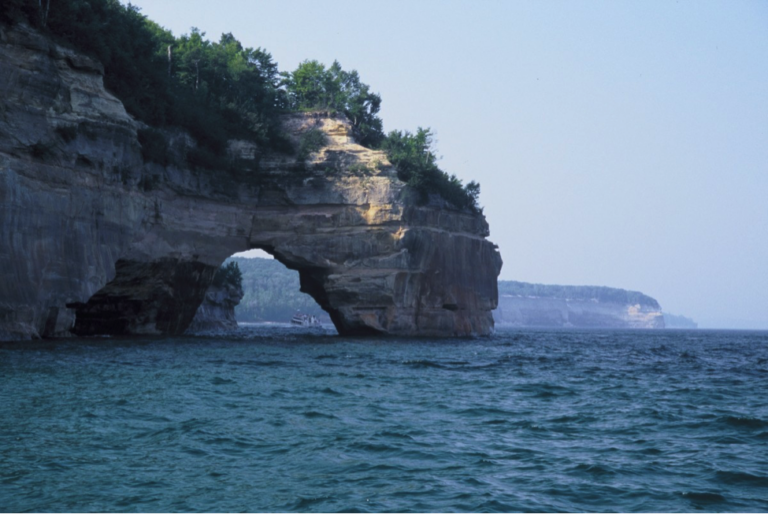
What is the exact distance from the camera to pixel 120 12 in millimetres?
43188

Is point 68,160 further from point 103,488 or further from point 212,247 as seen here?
point 103,488

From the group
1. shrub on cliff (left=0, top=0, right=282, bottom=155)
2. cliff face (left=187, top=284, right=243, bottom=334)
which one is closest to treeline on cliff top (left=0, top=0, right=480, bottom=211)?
shrub on cliff (left=0, top=0, right=282, bottom=155)

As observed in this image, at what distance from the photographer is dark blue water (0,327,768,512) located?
29.9 ft

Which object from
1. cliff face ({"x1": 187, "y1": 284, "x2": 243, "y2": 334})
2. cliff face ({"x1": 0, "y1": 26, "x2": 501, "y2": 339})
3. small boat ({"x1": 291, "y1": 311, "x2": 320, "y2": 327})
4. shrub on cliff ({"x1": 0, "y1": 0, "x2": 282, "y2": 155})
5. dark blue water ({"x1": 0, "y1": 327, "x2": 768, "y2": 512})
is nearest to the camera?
dark blue water ({"x1": 0, "y1": 327, "x2": 768, "y2": 512})

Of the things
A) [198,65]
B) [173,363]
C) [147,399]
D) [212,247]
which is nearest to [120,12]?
[198,65]

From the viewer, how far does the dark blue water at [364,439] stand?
9125 millimetres

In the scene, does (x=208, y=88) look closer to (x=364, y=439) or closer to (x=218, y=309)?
(x=218, y=309)

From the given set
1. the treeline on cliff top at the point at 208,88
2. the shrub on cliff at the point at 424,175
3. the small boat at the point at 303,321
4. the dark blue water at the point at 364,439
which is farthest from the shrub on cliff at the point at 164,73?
the small boat at the point at 303,321

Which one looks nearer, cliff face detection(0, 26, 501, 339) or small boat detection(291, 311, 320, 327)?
cliff face detection(0, 26, 501, 339)

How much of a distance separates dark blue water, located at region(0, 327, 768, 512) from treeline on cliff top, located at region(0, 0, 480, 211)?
18252mm

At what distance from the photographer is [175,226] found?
39.5 meters

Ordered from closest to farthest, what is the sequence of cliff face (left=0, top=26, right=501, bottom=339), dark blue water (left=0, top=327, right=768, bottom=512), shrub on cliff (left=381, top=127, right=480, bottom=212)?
1. dark blue water (left=0, top=327, right=768, bottom=512)
2. cliff face (left=0, top=26, right=501, bottom=339)
3. shrub on cliff (left=381, top=127, right=480, bottom=212)

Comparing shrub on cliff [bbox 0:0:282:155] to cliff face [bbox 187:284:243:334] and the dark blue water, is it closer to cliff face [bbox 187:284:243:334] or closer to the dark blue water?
cliff face [bbox 187:284:243:334]

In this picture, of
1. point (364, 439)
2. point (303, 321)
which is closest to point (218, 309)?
point (364, 439)
